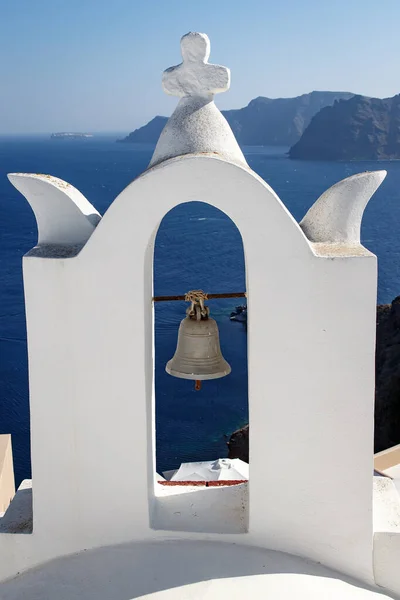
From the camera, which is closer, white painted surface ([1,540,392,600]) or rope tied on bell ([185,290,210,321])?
white painted surface ([1,540,392,600])

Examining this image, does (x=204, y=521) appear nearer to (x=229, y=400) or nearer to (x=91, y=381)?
(x=91, y=381)

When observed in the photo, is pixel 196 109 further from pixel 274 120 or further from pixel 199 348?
pixel 274 120

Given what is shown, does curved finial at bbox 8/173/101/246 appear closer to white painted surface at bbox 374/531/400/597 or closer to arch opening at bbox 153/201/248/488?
white painted surface at bbox 374/531/400/597

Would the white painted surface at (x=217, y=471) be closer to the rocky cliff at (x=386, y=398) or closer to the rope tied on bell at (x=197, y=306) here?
the rope tied on bell at (x=197, y=306)

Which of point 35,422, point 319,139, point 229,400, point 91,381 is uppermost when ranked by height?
point 319,139

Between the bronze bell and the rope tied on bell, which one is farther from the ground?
the rope tied on bell

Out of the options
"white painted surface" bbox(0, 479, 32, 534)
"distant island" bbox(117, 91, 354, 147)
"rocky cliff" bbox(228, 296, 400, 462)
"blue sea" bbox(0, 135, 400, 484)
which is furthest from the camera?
"distant island" bbox(117, 91, 354, 147)

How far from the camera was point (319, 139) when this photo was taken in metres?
115

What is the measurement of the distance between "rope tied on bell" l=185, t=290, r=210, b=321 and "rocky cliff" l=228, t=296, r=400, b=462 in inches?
571

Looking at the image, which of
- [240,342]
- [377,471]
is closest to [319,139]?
[240,342]

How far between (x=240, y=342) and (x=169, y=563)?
26.2 m

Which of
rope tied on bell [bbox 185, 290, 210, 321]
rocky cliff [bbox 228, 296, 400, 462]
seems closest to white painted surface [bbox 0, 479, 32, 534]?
rope tied on bell [bbox 185, 290, 210, 321]

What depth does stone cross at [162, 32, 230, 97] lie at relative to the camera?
326 centimetres

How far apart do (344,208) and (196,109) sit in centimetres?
84
